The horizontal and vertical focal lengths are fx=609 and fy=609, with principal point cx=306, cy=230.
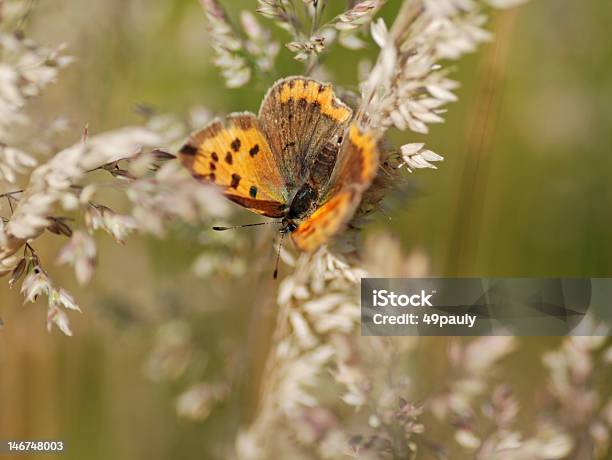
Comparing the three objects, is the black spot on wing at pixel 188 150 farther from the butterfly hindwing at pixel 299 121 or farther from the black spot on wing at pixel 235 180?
the butterfly hindwing at pixel 299 121

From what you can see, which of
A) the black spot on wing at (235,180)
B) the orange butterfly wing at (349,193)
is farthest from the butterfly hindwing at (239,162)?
the orange butterfly wing at (349,193)

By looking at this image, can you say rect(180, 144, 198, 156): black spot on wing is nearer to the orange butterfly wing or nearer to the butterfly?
the butterfly

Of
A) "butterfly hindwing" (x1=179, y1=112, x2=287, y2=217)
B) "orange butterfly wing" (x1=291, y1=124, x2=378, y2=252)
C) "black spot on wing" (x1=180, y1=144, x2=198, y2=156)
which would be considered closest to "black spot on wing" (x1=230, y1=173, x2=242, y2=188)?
"butterfly hindwing" (x1=179, y1=112, x2=287, y2=217)

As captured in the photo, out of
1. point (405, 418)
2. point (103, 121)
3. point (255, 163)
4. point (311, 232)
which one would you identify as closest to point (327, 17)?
point (103, 121)

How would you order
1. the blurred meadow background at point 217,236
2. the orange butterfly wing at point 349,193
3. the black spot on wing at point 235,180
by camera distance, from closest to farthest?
the orange butterfly wing at point 349,193
the black spot on wing at point 235,180
the blurred meadow background at point 217,236

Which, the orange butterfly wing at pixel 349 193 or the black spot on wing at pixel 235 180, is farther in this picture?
the black spot on wing at pixel 235 180

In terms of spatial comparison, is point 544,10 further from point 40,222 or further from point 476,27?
point 40,222

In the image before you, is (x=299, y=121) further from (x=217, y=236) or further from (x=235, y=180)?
(x=217, y=236)

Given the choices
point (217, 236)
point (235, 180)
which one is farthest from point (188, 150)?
point (217, 236)
